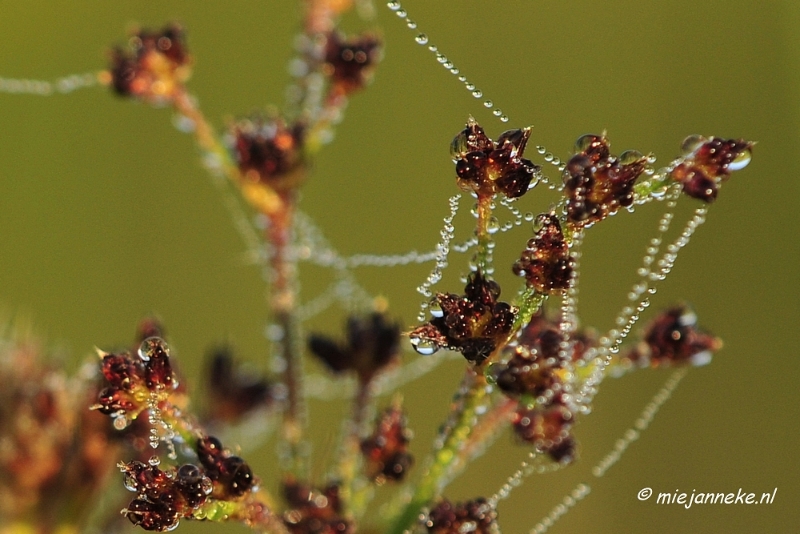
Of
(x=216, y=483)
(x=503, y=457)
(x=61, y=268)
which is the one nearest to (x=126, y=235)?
(x=61, y=268)

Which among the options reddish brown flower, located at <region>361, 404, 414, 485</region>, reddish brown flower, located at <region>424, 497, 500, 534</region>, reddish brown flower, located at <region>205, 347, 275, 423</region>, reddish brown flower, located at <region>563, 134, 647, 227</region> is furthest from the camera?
reddish brown flower, located at <region>205, 347, 275, 423</region>

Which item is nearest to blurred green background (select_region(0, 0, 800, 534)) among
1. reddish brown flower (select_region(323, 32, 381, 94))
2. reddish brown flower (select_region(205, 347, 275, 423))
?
reddish brown flower (select_region(205, 347, 275, 423))

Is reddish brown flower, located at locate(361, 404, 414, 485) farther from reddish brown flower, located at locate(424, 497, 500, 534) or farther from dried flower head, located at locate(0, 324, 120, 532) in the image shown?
dried flower head, located at locate(0, 324, 120, 532)

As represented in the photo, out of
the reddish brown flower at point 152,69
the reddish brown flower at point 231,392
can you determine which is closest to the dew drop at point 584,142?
the reddish brown flower at point 152,69

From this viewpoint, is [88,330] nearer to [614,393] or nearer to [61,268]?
[61,268]

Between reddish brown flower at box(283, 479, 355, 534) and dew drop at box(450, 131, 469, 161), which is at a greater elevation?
dew drop at box(450, 131, 469, 161)

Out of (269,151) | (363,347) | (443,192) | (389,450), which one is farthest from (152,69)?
(443,192)
